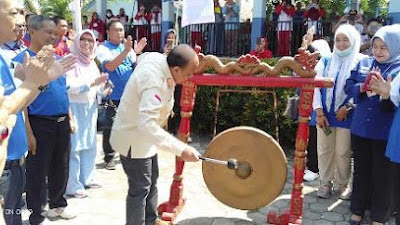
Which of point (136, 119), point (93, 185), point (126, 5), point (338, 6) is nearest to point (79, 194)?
point (93, 185)

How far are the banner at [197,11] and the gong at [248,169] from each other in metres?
3.37

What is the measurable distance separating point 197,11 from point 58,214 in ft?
12.6

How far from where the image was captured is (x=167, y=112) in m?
2.94

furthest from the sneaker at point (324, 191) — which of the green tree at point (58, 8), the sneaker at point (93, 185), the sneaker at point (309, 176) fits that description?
the green tree at point (58, 8)

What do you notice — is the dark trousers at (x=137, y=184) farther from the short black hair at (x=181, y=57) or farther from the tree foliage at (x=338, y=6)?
the tree foliage at (x=338, y=6)

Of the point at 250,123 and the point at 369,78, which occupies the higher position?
the point at 369,78

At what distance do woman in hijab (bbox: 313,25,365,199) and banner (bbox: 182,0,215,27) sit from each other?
2591 millimetres

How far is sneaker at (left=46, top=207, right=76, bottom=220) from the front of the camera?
3.66 meters

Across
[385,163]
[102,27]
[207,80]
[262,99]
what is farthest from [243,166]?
[102,27]

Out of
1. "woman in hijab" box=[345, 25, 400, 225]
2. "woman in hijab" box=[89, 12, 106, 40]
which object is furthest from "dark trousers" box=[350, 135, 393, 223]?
"woman in hijab" box=[89, 12, 106, 40]

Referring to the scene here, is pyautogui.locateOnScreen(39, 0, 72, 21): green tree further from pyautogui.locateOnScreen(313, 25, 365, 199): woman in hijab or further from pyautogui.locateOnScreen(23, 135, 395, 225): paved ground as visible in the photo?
pyautogui.locateOnScreen(313, 25, 365, 199): woman in hijab

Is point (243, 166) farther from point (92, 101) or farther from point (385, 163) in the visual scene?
point (92, 101)

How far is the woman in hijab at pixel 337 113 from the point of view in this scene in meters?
3.95

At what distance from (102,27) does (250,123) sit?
9.56 m
